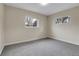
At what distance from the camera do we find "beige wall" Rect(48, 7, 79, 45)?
3.94m

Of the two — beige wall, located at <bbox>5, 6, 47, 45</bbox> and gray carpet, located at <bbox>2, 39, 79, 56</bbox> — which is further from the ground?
beige wall, located at <bbox>5, 6, 47, 45</bbox>

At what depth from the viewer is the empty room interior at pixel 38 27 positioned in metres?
3.23

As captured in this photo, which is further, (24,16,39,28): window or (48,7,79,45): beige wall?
(24,16,39,28): window

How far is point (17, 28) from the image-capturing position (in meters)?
4.01

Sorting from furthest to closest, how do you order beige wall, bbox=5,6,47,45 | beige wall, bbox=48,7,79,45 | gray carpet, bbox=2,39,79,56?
beige wall, bbox=48,7,79,45 < beige wall, bbox=5,6,47,45 < gray carpet, bbox=2,39,79,56

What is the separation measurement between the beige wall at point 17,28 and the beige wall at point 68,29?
4.39 ft

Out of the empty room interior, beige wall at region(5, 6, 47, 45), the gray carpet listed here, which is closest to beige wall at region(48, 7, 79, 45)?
the empty room interior

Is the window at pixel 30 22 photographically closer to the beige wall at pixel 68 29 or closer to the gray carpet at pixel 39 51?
the beige wall at pixel 68 29

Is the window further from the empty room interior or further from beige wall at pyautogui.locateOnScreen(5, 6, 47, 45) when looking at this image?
beige wall at pyautogui.locateOnScreen(5, 6, 47, 45)

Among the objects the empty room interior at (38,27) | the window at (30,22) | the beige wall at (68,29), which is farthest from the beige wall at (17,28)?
the beige wall at (68,29)

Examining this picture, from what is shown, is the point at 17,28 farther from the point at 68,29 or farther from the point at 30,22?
the point at 68,29

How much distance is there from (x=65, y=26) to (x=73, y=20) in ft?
2.16

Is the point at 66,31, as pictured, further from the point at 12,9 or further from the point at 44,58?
the point at 44,58

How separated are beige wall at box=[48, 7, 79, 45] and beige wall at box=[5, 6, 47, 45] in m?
1.34
